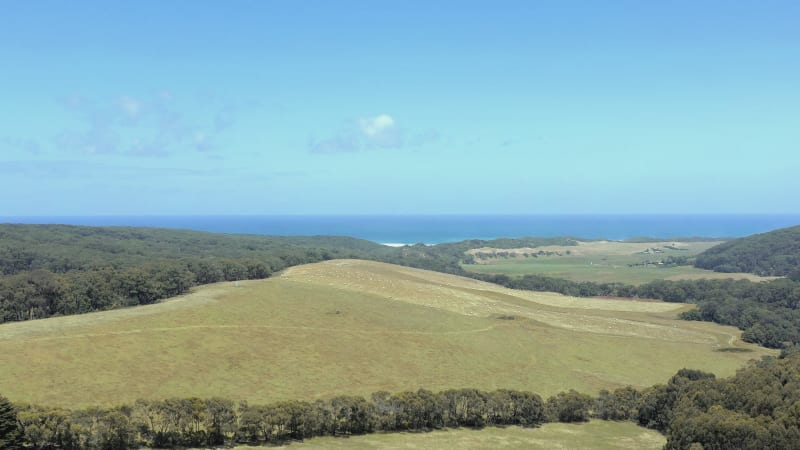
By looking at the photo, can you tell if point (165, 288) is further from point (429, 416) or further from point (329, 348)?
point (429, 416)

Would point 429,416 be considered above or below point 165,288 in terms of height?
below

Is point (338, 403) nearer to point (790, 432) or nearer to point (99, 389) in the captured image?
point (99, 389)

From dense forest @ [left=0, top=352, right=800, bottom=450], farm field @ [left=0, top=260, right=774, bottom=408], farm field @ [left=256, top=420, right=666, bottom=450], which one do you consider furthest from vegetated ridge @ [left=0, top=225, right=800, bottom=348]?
farm field @ [left=256, top=420, right=666, bottom=450]

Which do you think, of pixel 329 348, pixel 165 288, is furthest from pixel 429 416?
pixel 165 288

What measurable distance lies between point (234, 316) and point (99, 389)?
3510 centimetres

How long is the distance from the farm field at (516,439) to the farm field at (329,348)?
10.9 metres

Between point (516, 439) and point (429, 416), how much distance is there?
34.5 ft

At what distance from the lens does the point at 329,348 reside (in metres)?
91.1

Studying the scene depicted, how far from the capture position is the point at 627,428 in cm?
7262

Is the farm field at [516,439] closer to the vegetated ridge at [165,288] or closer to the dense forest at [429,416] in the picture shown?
the dense forest at [429,416]

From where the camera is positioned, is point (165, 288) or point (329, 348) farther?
point (165, 288)

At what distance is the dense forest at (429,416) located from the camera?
5250cm

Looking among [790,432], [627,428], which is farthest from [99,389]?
[790,432]

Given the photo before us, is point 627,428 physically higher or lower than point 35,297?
lower
